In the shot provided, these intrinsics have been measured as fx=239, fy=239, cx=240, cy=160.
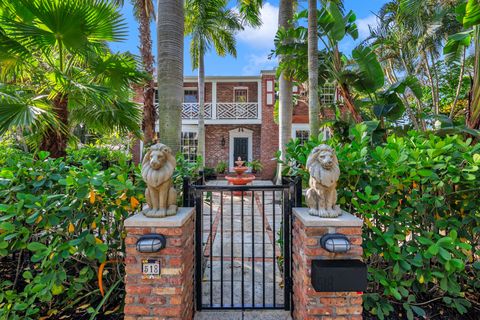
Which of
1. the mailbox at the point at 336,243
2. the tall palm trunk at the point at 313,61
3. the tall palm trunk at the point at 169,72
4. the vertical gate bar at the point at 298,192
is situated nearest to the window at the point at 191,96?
the tall palm trunk at the point at 313,61

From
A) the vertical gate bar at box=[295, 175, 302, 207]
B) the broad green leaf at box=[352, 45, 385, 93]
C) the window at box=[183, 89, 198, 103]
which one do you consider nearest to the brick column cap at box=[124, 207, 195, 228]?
the vertical gate bar at box=[295, 175, 302, 207]

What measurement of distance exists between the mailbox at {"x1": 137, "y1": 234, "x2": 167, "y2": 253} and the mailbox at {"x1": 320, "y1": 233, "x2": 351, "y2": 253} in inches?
51.9

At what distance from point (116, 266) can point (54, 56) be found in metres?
4.05

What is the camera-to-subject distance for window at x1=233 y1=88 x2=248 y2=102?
51.3ft

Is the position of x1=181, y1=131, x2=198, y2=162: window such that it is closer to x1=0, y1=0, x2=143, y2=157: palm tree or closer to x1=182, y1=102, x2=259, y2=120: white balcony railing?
x1=182, y1=102, x2=259, y2=120: white balcony railing

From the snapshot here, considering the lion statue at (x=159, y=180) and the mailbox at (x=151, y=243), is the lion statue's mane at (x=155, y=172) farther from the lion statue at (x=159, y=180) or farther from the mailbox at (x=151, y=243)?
the mailbox at (x=151, y=243)

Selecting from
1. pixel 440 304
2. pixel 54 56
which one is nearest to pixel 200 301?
pixel 440 304

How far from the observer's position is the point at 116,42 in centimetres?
392

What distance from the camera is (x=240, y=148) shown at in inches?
612

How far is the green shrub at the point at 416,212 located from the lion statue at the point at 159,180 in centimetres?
167

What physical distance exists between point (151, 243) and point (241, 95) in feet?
48.0

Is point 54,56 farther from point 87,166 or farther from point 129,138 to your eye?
point 129,138

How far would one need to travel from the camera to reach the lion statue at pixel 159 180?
6.53 feet

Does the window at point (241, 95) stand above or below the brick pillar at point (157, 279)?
above
